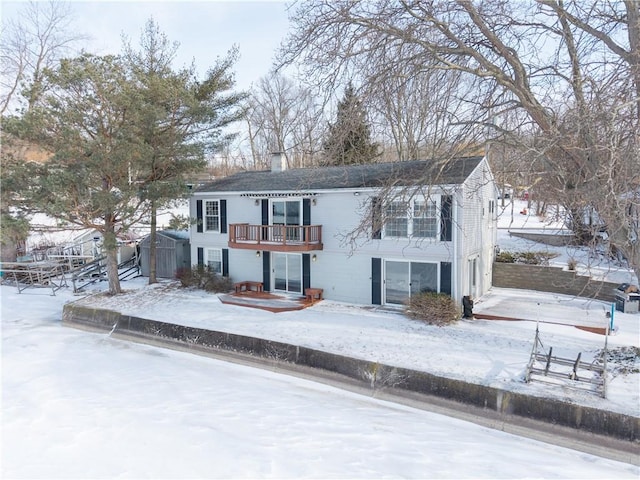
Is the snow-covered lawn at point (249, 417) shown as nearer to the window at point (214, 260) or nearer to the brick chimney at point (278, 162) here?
the window at point (214, 260)

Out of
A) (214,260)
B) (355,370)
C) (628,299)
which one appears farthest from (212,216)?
(628,299)

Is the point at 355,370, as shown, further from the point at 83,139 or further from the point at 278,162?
the point at 278,162

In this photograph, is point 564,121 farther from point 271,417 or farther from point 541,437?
point 271,417

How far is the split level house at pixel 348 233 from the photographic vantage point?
43.4 ft

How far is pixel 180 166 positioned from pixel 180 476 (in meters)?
12.9

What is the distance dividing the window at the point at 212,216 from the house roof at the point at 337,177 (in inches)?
23.4

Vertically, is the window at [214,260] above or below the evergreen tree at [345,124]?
below

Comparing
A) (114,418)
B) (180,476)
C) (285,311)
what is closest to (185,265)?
(285,311)

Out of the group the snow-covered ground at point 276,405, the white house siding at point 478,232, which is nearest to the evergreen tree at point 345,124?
the white house siding at point 478,232

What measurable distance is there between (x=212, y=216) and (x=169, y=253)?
3.10 metres

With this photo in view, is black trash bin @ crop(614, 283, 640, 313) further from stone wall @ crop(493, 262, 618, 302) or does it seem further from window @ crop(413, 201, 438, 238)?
window @ crop(413, 201, 438, 238)

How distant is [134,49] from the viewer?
17.2m

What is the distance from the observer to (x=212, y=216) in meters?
18.1

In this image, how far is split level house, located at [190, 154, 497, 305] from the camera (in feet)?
43.4
